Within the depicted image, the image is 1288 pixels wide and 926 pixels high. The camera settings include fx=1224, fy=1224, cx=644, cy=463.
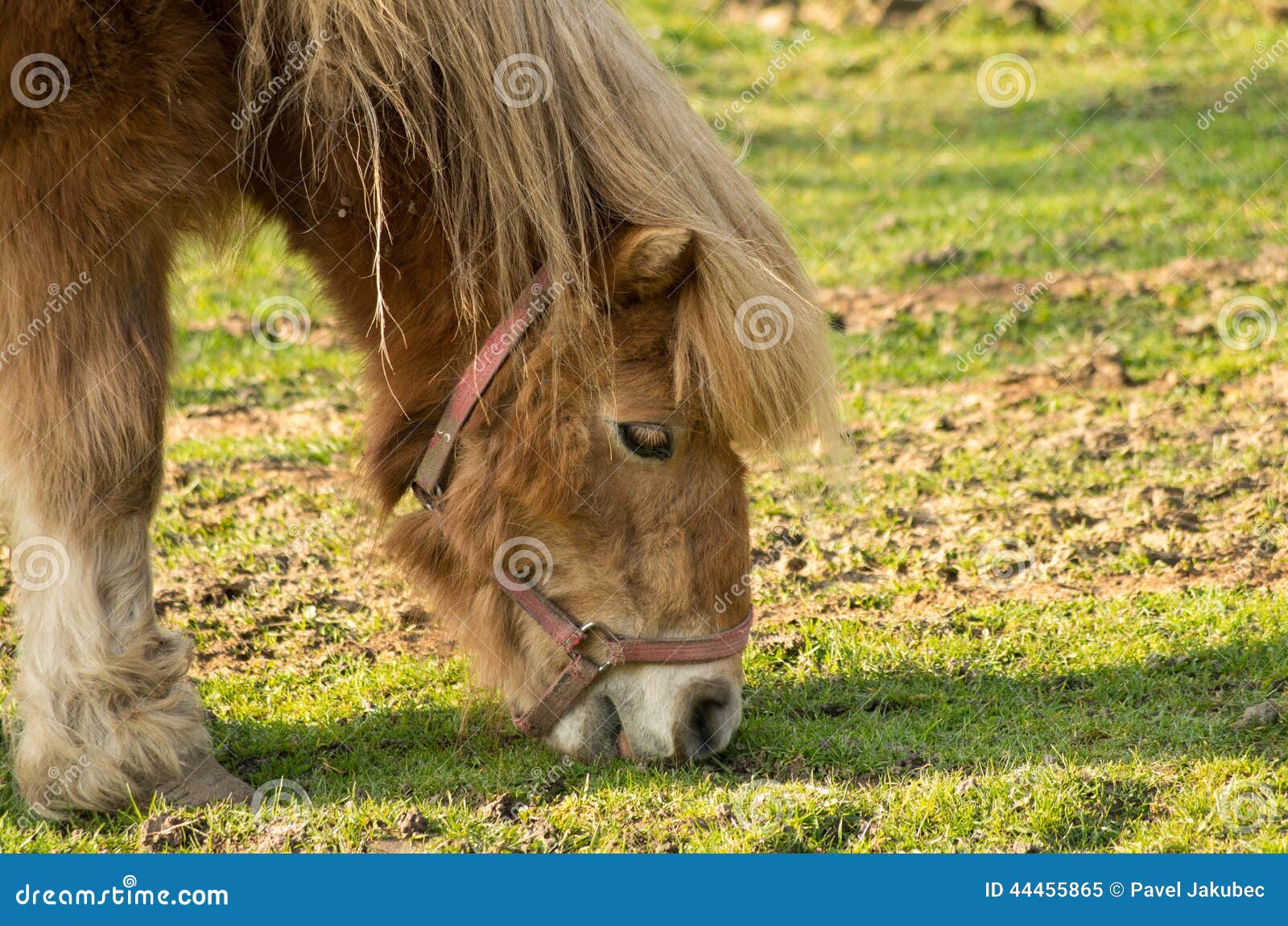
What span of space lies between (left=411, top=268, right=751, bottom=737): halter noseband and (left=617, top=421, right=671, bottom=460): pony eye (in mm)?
389

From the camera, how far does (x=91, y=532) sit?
131 inches

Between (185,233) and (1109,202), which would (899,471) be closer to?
(185,233)

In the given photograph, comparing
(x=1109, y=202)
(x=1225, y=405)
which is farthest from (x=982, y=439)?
(x=1109, y=202)

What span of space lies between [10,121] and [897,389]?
4.56 metres

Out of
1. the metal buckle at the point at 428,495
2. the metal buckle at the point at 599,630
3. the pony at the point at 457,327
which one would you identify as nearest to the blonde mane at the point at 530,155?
the pony at the point at 457,327

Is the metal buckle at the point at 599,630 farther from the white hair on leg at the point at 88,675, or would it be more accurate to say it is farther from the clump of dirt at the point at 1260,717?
the clump of dirt at the point at 1260,717

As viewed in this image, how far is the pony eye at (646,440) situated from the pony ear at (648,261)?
36 centimetres

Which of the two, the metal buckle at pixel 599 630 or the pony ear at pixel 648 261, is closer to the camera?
the pony ear at pixel 648 261

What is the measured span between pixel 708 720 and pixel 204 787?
1.43 meters

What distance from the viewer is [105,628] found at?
332 centimetres

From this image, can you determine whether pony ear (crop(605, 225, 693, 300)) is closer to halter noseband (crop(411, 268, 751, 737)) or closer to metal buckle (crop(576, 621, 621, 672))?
halter noseband (crop(411, 268, 751, 737))

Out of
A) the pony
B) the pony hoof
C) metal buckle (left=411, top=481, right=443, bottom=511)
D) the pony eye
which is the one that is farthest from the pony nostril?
the pony hoof

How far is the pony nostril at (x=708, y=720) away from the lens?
11.3 ft

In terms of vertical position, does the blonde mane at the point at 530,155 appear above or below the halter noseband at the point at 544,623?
above
